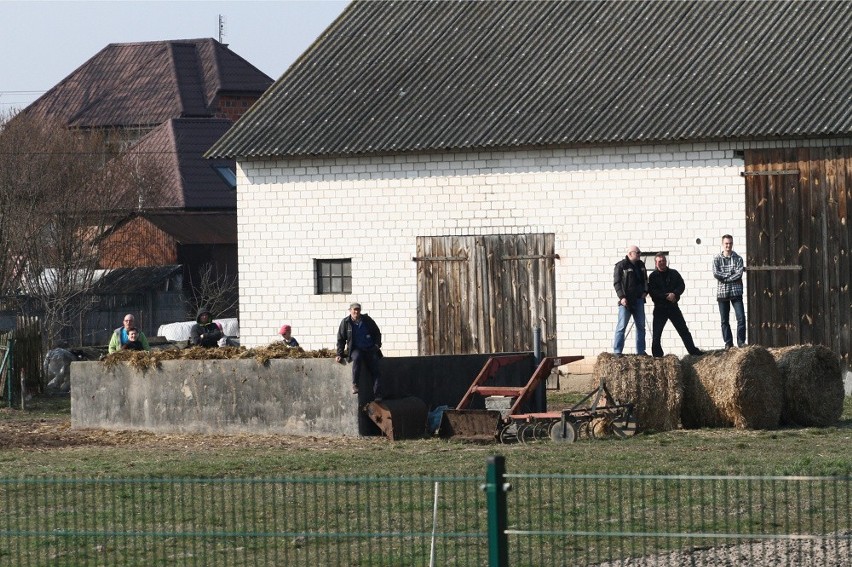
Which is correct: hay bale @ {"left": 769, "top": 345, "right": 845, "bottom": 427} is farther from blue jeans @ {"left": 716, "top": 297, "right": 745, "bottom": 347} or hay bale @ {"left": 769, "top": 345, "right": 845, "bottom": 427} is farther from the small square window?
the small square window

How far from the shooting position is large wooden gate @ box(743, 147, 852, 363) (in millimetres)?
27016

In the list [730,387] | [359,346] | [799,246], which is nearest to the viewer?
[730,387]

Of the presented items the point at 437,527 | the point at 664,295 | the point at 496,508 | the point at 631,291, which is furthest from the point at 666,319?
the point at 496,508

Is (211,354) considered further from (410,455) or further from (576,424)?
(576,424)

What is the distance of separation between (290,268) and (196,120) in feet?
102

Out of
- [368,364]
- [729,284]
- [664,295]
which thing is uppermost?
[729,284]

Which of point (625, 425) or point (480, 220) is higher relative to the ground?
point (480, 220)

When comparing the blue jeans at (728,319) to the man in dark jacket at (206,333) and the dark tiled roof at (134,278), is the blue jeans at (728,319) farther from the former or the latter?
the dark tiled roof at (134,278)

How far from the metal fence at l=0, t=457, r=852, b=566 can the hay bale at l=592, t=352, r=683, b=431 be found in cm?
531

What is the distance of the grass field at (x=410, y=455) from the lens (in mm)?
15461

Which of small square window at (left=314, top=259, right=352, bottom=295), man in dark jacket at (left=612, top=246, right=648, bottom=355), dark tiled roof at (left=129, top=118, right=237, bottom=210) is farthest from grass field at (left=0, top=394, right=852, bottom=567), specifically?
dark tiled roof at (left=129, top=118, right=237, bottom=210)

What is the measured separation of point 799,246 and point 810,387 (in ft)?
24.4

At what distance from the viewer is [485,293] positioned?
96.9 feet

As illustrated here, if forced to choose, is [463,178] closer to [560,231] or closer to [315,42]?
[560,231]
